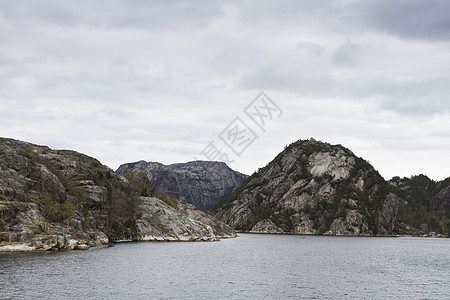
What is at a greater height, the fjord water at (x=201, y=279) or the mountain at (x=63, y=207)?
the mountain at (x=63, y=207)

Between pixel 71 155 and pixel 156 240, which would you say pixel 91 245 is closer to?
pixel 156 240

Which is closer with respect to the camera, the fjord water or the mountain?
the fjord water

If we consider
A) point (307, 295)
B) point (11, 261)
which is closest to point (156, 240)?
point (11, 261)

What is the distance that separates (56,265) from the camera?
86.0 meters

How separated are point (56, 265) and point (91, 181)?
302 feet

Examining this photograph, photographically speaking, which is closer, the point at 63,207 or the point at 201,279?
the point at 201,279

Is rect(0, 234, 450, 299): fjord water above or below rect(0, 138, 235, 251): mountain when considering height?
below

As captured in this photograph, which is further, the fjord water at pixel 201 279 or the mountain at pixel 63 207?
the mountain at pixel 63 207

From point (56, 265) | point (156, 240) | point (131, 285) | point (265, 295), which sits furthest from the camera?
point (156, 240)

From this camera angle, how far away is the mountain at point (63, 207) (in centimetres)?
11406

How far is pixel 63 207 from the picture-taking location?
13975 centimetres

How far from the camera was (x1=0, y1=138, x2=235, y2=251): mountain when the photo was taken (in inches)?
4491

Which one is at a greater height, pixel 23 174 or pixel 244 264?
pixel 23 174

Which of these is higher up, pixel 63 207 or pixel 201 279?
pixel 63 207
